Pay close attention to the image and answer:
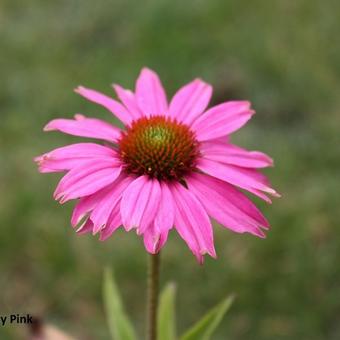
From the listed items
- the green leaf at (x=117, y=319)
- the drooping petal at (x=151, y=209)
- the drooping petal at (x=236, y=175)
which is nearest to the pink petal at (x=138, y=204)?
the drooping petal at (x=151, y=209)

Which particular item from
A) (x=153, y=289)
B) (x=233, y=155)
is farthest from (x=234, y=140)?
(x=153, y=289)

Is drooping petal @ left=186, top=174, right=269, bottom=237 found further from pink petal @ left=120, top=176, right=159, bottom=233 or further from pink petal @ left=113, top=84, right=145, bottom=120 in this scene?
pink petal @ left=113, top=84, right=145, bottom=120

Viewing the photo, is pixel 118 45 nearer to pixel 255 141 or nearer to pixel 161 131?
pixel 255 141

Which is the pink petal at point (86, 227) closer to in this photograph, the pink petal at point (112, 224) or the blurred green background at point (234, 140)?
the pink petal at point (112, 224)

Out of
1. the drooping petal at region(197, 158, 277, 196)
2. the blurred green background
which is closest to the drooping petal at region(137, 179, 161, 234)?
the drooping petal at region(197, 158, 277, 196)

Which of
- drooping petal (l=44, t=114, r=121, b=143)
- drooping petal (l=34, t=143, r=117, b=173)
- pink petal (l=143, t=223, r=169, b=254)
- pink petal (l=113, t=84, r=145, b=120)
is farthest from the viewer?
pink petal (l=113, t=84, r=145, b=120)

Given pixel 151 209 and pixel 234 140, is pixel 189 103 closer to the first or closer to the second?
pixel 151 209

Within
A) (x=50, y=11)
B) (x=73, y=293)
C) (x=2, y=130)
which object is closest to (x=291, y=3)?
(x=50, y=11)
